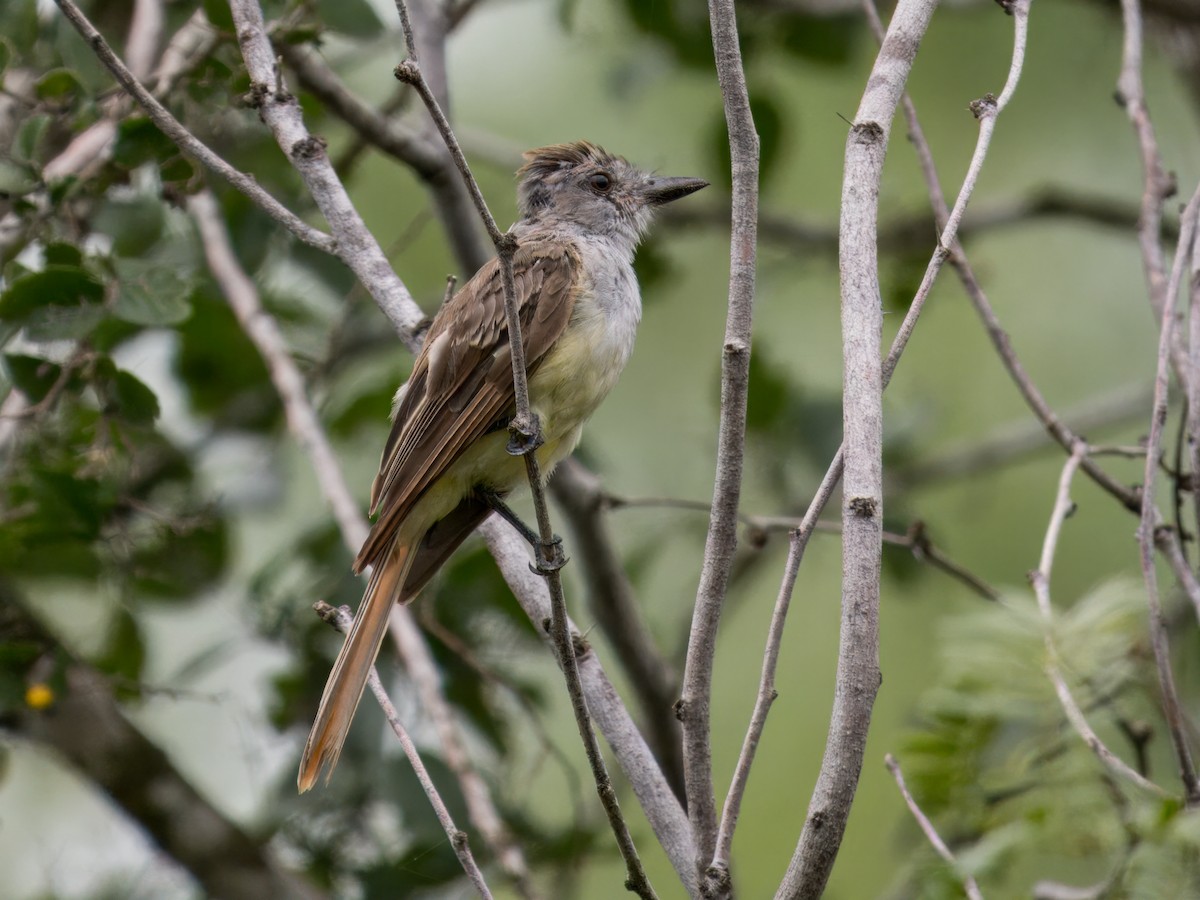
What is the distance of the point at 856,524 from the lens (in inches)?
87.4

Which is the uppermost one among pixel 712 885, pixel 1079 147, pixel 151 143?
pixel 1079 147

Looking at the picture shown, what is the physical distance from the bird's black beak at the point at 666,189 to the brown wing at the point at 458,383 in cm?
77

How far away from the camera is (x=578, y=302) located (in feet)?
12.1

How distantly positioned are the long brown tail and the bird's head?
144 cm

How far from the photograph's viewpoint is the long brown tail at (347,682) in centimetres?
304

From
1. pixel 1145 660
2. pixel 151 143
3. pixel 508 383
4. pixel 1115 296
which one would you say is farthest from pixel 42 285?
pixel 1115 296

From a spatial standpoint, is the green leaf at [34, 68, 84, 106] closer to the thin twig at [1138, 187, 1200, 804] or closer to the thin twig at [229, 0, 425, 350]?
the thin twig at [229, 0, 425, 350]

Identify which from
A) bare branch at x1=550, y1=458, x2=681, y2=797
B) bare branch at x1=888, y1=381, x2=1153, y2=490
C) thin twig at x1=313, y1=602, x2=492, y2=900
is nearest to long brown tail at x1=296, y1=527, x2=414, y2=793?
thin twig at x1=313, y1=602, x2=492, y2=900

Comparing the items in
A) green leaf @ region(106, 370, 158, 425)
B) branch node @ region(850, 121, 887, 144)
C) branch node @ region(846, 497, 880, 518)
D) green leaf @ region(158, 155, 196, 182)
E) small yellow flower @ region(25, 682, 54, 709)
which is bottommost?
branch node @ region(846, 497, 880, 518)

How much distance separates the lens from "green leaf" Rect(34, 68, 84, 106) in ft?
12.4

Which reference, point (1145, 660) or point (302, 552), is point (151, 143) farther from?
point (1145, 660)

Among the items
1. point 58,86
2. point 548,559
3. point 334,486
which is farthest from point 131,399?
point 548,559

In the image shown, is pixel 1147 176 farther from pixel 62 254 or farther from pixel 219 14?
pixel 62 254

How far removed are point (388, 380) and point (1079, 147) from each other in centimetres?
450
